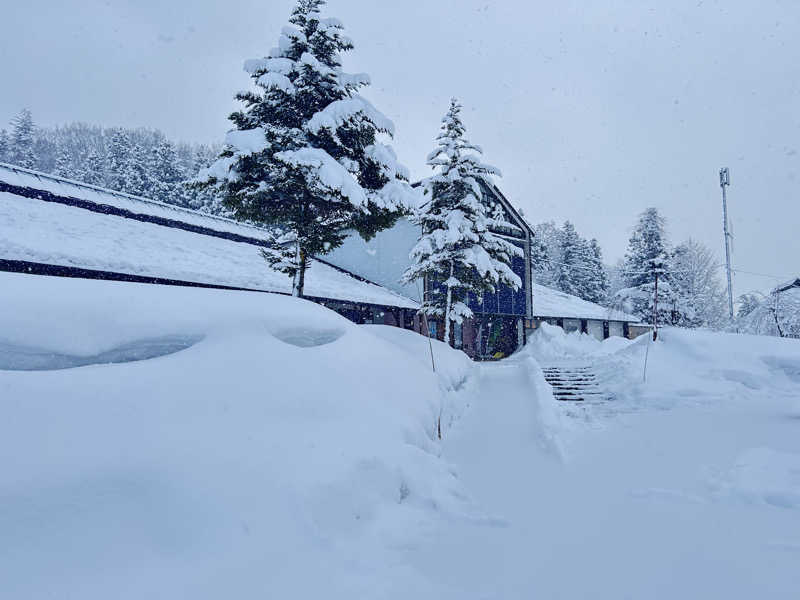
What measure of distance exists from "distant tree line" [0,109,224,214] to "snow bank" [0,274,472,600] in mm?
18411

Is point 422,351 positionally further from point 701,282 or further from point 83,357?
point 701,282

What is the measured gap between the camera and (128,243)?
11.6 meters

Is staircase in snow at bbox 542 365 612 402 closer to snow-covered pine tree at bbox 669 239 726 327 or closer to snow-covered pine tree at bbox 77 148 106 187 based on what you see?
snow-covered pine tree at bbox 669 239 726 327

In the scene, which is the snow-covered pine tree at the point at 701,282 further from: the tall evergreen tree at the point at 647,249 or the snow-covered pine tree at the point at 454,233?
the snow-covered pine tree at the point at 454,233

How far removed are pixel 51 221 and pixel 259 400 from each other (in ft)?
36.5

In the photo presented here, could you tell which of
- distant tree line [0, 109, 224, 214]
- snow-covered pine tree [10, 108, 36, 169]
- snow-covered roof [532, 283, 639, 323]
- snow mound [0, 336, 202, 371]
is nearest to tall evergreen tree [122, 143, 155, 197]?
distant tree line [0, 109, 224, 214]

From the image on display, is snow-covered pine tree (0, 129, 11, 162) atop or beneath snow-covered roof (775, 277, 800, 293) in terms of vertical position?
atop

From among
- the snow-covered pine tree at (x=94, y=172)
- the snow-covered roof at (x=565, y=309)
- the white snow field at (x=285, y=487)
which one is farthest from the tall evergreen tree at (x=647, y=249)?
the snow-covered pine tree at (x=94, y=172)

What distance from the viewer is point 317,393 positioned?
3.77 metres

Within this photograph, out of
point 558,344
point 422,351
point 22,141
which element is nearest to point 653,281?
point 558,344

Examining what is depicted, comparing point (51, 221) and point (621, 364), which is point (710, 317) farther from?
point (51, 221)

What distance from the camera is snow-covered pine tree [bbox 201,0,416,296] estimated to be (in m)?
8.98

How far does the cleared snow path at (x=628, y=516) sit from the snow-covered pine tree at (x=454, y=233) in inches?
416

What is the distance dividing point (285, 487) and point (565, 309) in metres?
31.3
